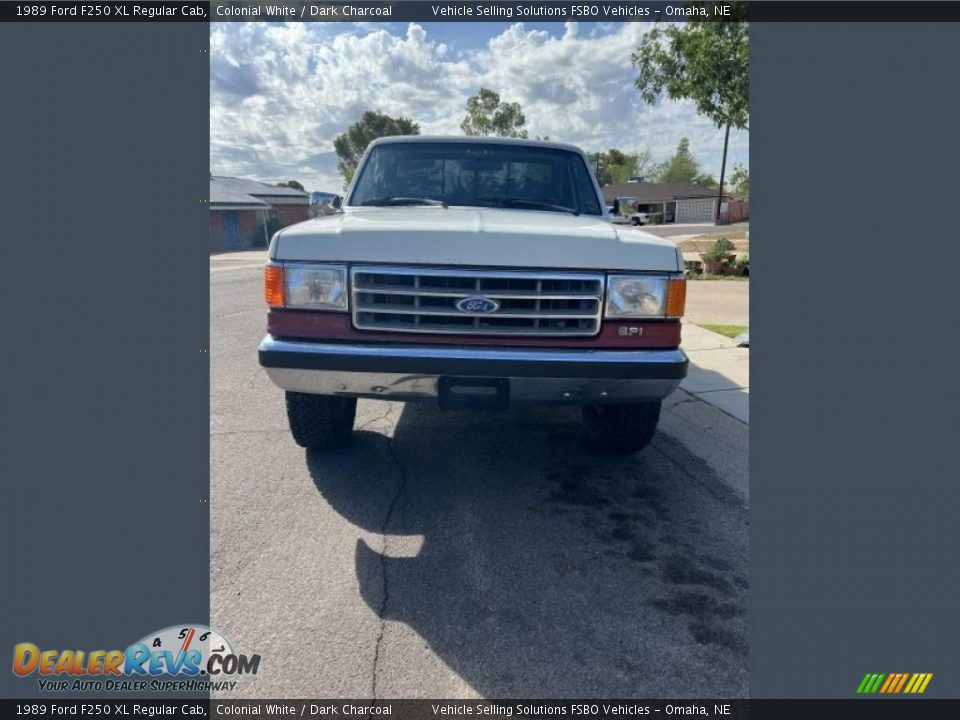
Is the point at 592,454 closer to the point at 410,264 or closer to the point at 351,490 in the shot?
the point at 351,490

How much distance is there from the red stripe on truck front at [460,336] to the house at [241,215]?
90.9 ft

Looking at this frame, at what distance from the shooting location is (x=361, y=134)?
52.9m

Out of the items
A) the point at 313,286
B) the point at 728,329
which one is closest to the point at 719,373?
the point at 728,329

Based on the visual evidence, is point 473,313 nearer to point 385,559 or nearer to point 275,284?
point 275,284

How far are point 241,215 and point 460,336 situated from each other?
1313 inches

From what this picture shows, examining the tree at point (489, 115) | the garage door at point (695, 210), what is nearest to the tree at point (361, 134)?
the tree at point (489, 115)

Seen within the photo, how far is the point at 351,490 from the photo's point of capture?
331 cm

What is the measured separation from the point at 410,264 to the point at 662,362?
49.8 inches

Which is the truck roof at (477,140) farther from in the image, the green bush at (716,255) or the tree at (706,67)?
the green bush at (716,255)

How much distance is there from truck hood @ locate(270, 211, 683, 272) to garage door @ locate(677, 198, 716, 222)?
194 ft

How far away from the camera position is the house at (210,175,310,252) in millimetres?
30359

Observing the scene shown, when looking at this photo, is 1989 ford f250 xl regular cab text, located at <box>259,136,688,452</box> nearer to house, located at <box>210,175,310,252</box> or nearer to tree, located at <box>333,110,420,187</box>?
house, located at <box>210,175,310,252</box>

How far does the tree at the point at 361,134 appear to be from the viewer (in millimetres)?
51094

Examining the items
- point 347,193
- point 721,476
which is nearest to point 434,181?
point 347,193
